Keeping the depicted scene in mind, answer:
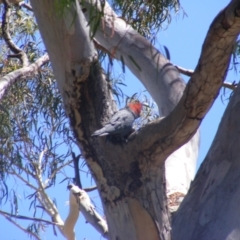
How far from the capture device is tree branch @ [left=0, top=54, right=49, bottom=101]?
3916 mm

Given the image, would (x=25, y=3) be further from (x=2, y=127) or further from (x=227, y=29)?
(x=227, y=29)

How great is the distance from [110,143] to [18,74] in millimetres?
1977

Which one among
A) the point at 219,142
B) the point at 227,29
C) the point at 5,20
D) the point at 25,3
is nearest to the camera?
the point at 227,29

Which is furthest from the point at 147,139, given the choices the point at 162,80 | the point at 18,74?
the point at 18,74

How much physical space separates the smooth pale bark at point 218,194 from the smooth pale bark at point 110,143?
0.46 ft

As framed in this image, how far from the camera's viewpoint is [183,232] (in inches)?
100

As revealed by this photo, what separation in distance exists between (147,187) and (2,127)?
109 inches

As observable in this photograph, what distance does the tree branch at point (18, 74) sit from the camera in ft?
12.8

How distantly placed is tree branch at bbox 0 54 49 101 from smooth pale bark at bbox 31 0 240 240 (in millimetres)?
1390

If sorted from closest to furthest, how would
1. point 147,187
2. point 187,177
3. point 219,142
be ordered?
point 147,187 → point 219,142 → point 187,177

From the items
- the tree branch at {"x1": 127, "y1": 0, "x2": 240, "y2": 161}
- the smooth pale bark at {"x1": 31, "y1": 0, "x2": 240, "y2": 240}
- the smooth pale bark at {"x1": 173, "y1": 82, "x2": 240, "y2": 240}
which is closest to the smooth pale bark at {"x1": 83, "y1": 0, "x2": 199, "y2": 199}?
the smooth pale bark at {"x1": 173, "y1": 82, "x2": 240, "y2": 240}

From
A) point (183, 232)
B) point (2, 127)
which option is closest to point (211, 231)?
point (183, 232)

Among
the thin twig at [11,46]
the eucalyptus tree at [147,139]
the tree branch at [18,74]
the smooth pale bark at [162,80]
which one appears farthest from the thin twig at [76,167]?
the thin twig at [11,46]

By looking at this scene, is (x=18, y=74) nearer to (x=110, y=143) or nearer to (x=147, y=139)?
(x=110, y=143)
